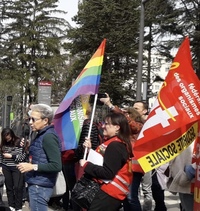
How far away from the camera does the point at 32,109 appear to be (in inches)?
206

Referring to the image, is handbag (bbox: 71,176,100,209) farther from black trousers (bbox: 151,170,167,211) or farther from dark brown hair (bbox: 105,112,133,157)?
black trousers (bbox: 151,170,167,211)

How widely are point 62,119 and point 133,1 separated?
→ 33819 millimetres

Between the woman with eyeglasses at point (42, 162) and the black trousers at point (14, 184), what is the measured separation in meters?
3.41

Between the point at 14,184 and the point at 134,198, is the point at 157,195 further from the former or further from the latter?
the point at 14,184

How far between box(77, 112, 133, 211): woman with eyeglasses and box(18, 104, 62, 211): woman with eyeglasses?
1.06ft

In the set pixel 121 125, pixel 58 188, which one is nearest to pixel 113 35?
pixel 58 188

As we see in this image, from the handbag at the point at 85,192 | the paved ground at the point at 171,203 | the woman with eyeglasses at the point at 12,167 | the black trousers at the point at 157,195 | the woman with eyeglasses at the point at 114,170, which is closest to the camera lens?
the woman with eyeglasses at the point at 114,170

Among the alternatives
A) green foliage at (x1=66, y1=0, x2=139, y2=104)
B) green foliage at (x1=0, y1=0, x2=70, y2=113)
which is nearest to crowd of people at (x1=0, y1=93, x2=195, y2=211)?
green foliage at (x1=66, y1=0, x2=139, y2=104)

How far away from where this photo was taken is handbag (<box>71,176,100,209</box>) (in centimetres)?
489

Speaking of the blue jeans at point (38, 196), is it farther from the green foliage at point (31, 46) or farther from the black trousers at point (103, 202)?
the green foliage at point (31, 46)

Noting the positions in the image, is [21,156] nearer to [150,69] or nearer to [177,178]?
[177,178]

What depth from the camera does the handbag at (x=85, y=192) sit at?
489 cm

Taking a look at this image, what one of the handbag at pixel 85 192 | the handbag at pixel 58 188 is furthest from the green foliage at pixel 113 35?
the handbag at pixel 85 192

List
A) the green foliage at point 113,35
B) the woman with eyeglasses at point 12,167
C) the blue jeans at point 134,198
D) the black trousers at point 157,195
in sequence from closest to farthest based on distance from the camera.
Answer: the blue jeans at point 134,198 → the black trousers at point 157,195 → the woman with eyeglasses at point 12,167 → the green foliage at point 113,35
